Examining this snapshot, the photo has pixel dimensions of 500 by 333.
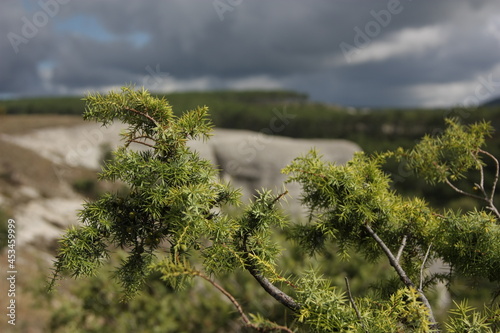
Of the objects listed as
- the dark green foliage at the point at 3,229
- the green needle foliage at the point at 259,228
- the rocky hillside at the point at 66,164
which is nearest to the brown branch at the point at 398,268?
the green needle foliage at the point at 259,228

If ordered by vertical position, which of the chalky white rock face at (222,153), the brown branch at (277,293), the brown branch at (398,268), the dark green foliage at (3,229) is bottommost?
the dark green foliage at (3,229)

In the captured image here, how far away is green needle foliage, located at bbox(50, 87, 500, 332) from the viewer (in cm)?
146

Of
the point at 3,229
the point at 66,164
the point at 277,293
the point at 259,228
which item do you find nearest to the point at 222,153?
the point at 66,164

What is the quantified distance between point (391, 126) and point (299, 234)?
43.7m

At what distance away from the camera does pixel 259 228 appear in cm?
163

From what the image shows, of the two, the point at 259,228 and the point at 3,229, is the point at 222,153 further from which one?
the point at 259,228

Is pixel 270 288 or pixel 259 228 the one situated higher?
pixel 259 228

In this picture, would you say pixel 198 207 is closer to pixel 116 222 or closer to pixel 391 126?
pixel 116 222

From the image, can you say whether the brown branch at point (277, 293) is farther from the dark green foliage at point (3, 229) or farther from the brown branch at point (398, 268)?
the dark green foliage at point (3, 229)

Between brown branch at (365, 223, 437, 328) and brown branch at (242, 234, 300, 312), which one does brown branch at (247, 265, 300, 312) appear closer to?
brown branch at (242, 234, 300, 312)

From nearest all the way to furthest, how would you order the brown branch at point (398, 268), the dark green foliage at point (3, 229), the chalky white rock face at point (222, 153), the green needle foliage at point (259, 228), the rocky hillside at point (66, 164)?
the green needle foliage at point (259, 228) → the brown branch at point (398, 268) → the dark green foliage at point (3, 229) → the rocky hillside at point (66, 164) → the chalky white rock face at point (222, 153)

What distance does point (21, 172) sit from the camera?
1552cm

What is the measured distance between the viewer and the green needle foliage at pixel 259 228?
4.80 ft

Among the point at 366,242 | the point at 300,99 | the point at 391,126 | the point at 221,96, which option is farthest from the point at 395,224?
the point at 300,99
